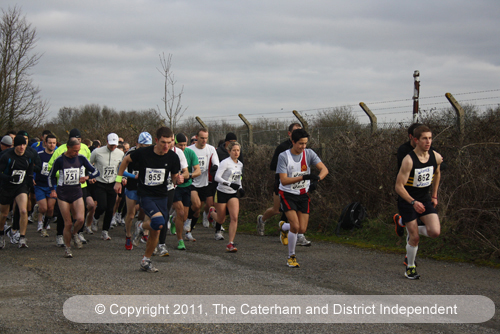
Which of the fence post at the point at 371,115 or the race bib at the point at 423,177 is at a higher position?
the fence post at the point at 371,115

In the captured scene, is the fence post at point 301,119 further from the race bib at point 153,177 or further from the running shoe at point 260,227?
the race bib at point 153,177

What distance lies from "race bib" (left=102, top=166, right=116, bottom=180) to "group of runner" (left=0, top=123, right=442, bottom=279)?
2cm

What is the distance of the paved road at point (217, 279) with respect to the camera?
15.8ft

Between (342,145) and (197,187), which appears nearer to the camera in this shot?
(197,187)

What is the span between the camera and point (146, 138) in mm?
9312

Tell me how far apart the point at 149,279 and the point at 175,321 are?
6.67ft

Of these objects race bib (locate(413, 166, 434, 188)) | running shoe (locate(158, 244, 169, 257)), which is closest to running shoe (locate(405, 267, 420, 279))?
race bib (locate(413, 166, 434, 188))

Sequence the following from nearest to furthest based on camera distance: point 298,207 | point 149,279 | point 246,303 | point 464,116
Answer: point 246,303 → point 149,279 → point 298,207 → point 464,116

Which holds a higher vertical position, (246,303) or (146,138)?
(146,138)

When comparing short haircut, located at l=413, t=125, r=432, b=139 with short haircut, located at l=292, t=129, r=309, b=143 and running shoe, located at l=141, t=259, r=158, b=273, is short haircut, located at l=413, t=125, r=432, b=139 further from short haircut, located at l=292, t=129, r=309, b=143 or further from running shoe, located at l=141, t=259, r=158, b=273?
running shoe, located at l=141, t=259, r=158, b=273

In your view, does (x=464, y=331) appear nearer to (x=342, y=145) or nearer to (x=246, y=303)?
(x=246, y=303)

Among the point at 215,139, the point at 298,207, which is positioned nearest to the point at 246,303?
the point at 298,207

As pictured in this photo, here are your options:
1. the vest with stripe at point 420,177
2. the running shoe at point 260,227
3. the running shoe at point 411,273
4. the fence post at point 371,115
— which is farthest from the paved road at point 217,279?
the fence post at point 371,115

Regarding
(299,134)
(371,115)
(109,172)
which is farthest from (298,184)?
(109,172)
